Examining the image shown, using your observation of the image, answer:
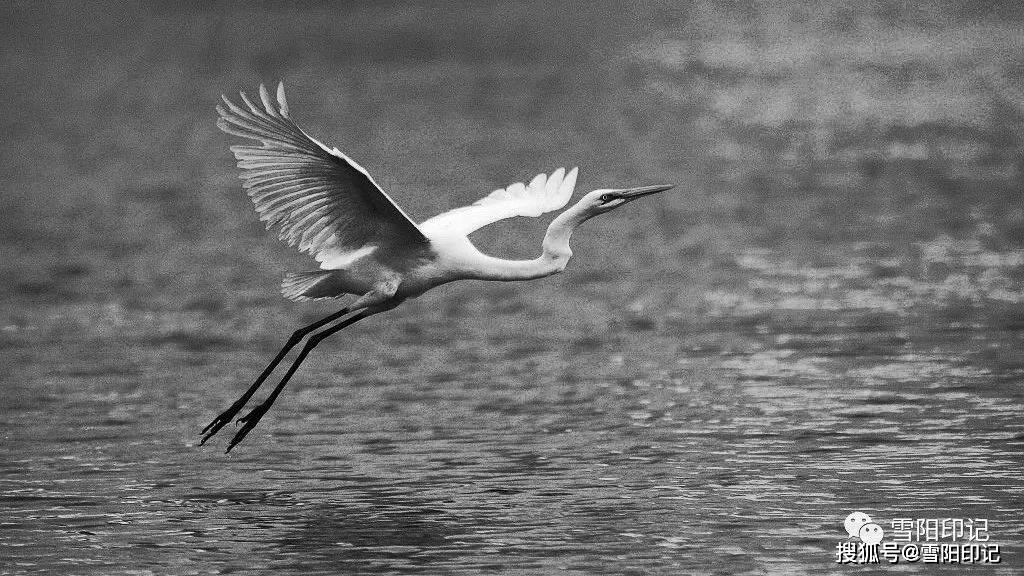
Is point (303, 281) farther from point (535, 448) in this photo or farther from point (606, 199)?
point (606, 199)

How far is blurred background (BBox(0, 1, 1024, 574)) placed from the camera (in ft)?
36.7

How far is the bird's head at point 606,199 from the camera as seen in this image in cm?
1212

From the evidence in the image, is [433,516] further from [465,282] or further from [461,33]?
[461,33]

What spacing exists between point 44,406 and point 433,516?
5068 mm

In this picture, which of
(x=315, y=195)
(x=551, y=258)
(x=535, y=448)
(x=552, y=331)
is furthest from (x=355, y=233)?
(x=552, y=331)

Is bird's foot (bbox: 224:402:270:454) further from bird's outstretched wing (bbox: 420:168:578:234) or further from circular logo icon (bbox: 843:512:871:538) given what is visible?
circular logo icon (bbox: 843:512:871:538)

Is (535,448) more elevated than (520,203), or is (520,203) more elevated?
(520,203)

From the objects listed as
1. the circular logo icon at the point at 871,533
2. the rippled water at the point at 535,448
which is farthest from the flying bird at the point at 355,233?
the circular logo icon at the point at 871,533

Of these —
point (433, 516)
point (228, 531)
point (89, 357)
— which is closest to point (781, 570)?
point (433, 516)

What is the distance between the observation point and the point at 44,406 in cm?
1508

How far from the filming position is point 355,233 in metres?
12.5

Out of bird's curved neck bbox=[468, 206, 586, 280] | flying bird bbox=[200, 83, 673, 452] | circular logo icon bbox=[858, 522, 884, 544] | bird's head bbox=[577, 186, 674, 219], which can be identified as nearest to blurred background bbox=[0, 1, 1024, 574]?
circular logo icon bbox=[858, 522, 884, 544]

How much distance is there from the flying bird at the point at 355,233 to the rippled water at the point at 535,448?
42.1 inches

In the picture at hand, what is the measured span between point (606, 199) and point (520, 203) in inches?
63.9
